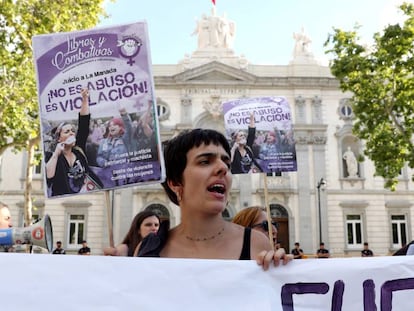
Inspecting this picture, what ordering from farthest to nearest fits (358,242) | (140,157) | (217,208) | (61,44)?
(358,242) < (61,44) < (140,157) < (217,208)

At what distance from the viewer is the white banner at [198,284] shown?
2.30 meters

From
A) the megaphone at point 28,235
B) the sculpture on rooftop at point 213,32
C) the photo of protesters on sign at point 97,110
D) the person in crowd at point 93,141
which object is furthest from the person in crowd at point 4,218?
the sculpture on rooftop at point 213,32

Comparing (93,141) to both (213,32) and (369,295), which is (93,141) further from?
(213,32)

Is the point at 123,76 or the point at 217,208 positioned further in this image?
the point at 123,76

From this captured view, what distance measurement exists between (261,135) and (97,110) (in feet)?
11.6

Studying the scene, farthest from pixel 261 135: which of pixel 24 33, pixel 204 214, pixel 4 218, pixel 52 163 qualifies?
pixel 24 33

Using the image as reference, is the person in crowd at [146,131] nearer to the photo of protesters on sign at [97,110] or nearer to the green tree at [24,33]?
the photo of protesters on sign at [97,110]

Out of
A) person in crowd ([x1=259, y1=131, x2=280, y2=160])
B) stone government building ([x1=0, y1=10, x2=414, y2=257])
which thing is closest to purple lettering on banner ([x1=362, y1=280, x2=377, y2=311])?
person in crowd ([x1=259, y1=131, x2=280, y2=160])

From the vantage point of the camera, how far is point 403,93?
1556cm

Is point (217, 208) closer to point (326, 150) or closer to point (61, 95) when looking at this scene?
point (61, 95)

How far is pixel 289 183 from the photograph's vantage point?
1065 inches

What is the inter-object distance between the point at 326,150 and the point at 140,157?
2625 cm

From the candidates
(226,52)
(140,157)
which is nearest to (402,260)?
(140,157)

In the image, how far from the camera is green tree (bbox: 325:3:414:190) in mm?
15273
